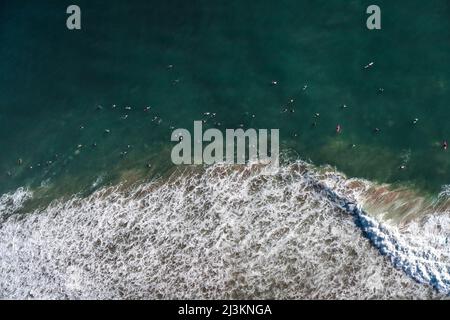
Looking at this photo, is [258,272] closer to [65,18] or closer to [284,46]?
[284,46]

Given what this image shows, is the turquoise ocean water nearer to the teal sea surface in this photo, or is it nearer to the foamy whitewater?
the teal sea surface

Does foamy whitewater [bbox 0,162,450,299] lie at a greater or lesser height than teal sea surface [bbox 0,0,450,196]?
lesser

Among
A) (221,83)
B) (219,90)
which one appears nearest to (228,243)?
(219,90)

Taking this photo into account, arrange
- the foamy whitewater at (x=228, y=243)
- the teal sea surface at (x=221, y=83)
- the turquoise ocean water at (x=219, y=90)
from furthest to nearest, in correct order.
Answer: the teal sea surface at (x=221, y=83) < the turquoise ocean water at (x=219, y=90) < the foamy whitewater at (x=228, y=243)

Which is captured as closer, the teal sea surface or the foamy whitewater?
the foamy whitewater

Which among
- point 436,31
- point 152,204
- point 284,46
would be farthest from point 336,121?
point 152,204

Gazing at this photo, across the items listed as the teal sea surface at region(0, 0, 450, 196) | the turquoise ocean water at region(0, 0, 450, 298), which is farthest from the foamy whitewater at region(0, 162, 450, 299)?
the teal sea surface at region(0, 0, 450, 196)

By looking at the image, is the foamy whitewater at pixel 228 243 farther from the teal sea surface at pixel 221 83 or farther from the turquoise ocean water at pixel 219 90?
the teal sea surface at pixel 221 83

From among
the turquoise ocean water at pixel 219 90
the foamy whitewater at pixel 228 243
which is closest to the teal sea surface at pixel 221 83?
the turquoise ocean water at pixel 219 90
